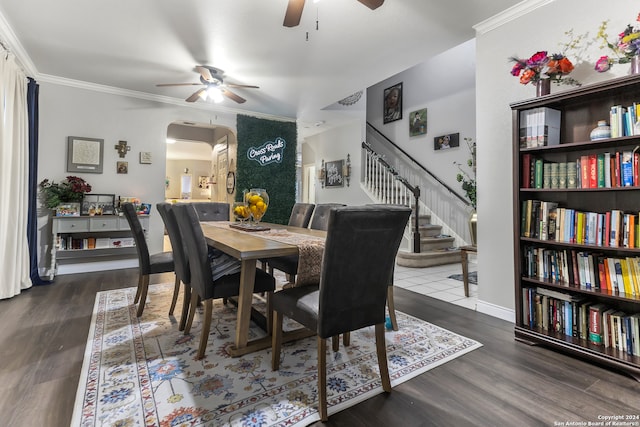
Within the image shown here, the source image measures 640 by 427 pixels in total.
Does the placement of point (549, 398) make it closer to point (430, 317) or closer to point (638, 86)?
point (430, 317)

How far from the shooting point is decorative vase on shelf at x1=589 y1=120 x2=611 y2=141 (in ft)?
6.52

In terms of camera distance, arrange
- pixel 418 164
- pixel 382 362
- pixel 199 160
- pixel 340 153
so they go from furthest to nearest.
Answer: pixel 199 160 < pixel 340 153 < pixel 418 164 < pixel 382 362

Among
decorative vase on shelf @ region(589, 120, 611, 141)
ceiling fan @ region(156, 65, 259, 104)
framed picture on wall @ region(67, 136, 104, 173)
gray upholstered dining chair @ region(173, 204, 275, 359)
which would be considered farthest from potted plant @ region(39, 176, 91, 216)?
decorative vase on shelf @ region(589, 120, 611, 141)

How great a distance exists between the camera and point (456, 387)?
171 centimetres

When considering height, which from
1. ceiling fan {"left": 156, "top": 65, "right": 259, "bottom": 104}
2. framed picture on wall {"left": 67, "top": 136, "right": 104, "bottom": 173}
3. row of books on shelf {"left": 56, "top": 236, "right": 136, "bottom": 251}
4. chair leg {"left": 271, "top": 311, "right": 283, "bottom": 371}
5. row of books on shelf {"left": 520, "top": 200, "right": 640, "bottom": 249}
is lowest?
chair leg {"left": 271, "top": 311, "right": 283, "bottom": 371}

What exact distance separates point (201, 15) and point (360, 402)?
3.25 m

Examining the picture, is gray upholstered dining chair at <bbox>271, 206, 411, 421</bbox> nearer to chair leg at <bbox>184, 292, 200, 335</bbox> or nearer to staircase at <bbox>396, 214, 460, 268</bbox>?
chair leg at <bbox>184, 292, 200, 335</bbox>

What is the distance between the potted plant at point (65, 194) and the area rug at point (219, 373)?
7.33 ft

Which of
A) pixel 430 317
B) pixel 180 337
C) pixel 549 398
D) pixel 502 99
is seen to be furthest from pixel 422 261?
pixel 180 337

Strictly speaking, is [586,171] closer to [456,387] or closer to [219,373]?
[456,387]

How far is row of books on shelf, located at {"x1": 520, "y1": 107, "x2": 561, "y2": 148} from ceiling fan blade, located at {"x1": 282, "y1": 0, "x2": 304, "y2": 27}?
180 centimetres

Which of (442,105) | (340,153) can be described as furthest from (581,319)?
(340,153)

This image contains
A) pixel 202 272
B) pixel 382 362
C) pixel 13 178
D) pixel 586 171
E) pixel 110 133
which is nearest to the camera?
pixel 382 362

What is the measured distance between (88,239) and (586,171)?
5477 mm
